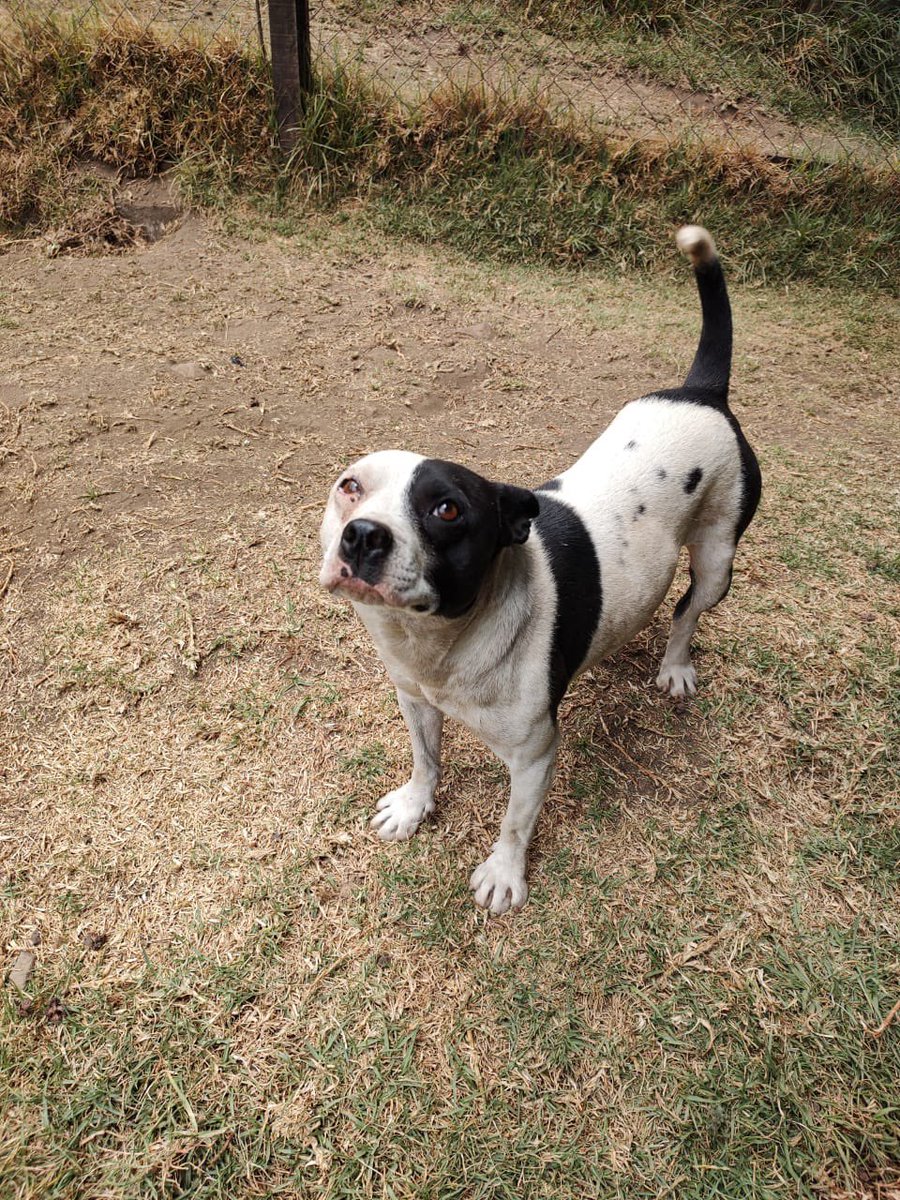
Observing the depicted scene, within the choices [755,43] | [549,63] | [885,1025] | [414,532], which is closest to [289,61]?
[549,63]

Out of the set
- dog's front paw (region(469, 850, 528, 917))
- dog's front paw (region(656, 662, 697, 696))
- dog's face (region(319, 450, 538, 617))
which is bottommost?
dog's front paw (region(469, 850, 528, 917))

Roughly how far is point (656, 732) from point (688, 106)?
5.65 m

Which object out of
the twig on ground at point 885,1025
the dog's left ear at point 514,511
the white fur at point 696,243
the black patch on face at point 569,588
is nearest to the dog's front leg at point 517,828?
the black patch on face at point 569,588

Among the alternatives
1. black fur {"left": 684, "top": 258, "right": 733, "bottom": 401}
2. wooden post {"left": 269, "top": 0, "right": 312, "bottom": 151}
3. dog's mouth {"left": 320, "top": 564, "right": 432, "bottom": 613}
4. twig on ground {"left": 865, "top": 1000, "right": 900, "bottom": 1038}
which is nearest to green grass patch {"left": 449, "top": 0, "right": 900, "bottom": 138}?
wooden post {"left": 269, "top": 0, "right": 312, "bottom": 151}

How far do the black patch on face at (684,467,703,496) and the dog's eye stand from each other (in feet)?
3.45

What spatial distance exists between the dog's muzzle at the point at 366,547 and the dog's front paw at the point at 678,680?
176 cm

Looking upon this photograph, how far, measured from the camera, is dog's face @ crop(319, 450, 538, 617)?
1569 millimetres

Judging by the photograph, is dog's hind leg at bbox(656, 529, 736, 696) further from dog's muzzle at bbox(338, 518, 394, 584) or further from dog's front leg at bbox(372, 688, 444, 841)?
dog's muzzle at bbox(338, 518, 394, 584)

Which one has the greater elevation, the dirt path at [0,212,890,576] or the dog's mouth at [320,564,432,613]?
the dog's mouth at [320,564,432,613]

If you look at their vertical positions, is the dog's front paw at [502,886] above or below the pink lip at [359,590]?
below

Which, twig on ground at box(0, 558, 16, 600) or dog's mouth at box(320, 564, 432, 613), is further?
twig on ground at box(0, 558, 16, 600)

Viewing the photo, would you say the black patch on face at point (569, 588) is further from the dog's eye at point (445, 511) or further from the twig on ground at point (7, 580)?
the twig on ground at point (7, 580)

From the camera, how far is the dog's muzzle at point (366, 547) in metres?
1.54

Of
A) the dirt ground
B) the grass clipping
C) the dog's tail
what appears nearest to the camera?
the dirt ground
